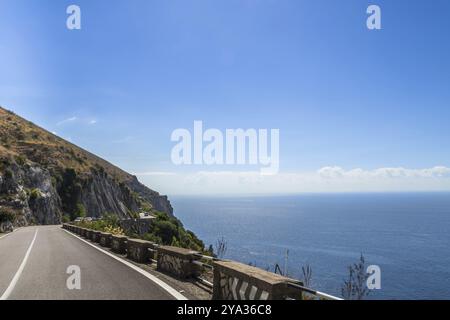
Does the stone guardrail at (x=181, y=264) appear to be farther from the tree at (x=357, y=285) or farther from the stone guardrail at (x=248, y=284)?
the tree at (x=357, y=285)

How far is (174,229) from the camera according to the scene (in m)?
69.1

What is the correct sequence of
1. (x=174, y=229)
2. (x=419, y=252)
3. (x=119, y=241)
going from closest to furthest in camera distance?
1. (x=119, y=241)
2. (x=174, y=229)
3. (x=419, y=252)

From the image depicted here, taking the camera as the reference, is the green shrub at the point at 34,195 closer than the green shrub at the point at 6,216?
No

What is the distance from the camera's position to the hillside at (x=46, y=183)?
65.0 metres

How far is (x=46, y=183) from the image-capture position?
77.1 meters

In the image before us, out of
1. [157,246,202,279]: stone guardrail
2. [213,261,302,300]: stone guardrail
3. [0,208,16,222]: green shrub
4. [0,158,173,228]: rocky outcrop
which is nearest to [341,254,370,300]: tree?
[213,261,302,300]: stone guardrail

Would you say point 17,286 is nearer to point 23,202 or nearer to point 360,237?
point 23,202

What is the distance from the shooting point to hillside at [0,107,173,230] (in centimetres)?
6500

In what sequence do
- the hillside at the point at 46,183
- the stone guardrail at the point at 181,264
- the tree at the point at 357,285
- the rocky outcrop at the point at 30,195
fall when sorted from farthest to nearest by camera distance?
the hillside at the point at 46,183, the rocky outcrop at the point at 30,195, the stone guardrail at the point at 181,264, the tree at the point at 357,285

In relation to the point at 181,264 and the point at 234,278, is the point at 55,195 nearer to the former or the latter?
the point at 181,264

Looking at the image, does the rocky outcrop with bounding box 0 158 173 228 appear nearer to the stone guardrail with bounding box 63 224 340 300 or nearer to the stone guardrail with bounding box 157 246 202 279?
the stone guardrail with bounding box 157 246 202 279

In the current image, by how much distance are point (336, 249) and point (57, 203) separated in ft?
214

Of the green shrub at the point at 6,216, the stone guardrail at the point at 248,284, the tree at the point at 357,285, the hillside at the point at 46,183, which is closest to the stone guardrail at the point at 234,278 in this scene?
the stone guardrail at the point at 248,284

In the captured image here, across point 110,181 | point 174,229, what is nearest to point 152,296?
point 174,229
